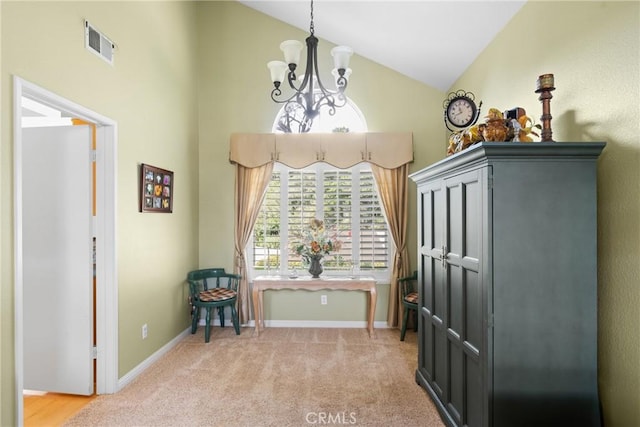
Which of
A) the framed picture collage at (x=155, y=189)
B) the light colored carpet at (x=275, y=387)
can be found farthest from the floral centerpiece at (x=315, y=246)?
the framed picture collage at (x=155, y=189)

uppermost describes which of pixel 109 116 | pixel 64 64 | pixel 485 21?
pixel 485 21

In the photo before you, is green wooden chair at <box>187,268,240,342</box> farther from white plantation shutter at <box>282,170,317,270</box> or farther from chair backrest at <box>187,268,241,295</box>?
white plantation shutter at <box>282,170,317,270</box>

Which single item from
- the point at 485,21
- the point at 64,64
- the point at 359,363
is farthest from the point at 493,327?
the point at 64,64

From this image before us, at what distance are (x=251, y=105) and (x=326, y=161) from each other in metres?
1.27

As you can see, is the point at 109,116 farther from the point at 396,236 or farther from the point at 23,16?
the point at 396,236

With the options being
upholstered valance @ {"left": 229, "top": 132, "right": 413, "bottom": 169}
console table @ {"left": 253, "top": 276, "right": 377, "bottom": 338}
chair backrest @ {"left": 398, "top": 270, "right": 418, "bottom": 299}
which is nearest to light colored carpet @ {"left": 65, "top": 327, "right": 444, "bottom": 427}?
console table @ {"left": 253, "top": 276, "right": 377, "bottom": 338}

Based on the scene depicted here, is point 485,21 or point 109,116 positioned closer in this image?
point 109,116

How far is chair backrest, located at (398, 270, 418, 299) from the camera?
14.4 ft

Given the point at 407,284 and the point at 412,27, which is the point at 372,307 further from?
the point at 412,27

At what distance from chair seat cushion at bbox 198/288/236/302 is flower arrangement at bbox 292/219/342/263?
0.96 metres

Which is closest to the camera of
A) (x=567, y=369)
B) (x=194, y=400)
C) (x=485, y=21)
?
(x=567, y=369)

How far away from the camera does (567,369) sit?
72.1 inches

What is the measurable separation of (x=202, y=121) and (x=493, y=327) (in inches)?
166

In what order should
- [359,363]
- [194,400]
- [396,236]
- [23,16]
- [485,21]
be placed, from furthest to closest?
1. [396,236]
2. [359,363]
3. [485,21]
4. [194,400]
5. [23,16]
